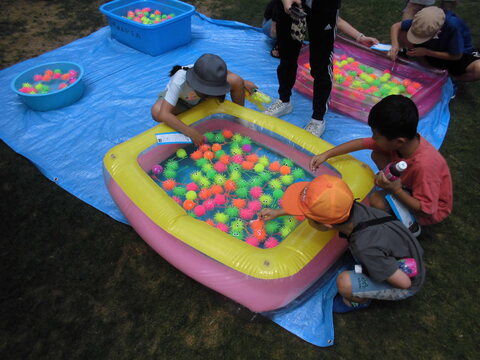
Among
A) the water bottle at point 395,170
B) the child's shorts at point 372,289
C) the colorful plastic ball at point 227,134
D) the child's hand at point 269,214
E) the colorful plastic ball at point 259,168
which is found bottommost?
the colorful plastic ball at point 259,168

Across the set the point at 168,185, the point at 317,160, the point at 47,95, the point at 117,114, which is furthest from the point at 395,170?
the point at 47,95

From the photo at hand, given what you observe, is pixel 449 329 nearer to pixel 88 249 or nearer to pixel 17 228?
pixel 88 249

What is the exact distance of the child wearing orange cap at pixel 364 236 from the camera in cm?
140

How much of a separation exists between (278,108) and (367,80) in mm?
972

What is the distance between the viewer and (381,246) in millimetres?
1458

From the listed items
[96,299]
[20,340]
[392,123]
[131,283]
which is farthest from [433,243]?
[20,340]

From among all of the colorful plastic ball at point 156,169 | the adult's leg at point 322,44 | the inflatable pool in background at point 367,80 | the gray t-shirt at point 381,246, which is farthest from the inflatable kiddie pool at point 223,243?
the inflatable pool in background at point 367,80

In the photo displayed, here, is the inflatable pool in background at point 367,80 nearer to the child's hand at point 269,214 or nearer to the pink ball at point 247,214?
the pink ball at point 247,214

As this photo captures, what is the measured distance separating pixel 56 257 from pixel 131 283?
477 millimetres

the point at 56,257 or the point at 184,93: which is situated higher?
the point at 184,93

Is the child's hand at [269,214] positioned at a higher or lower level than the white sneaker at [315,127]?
higher

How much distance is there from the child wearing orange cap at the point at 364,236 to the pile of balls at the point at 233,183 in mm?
444

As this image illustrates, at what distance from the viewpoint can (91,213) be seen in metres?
2.20

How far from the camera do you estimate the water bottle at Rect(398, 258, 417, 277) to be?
151cm
